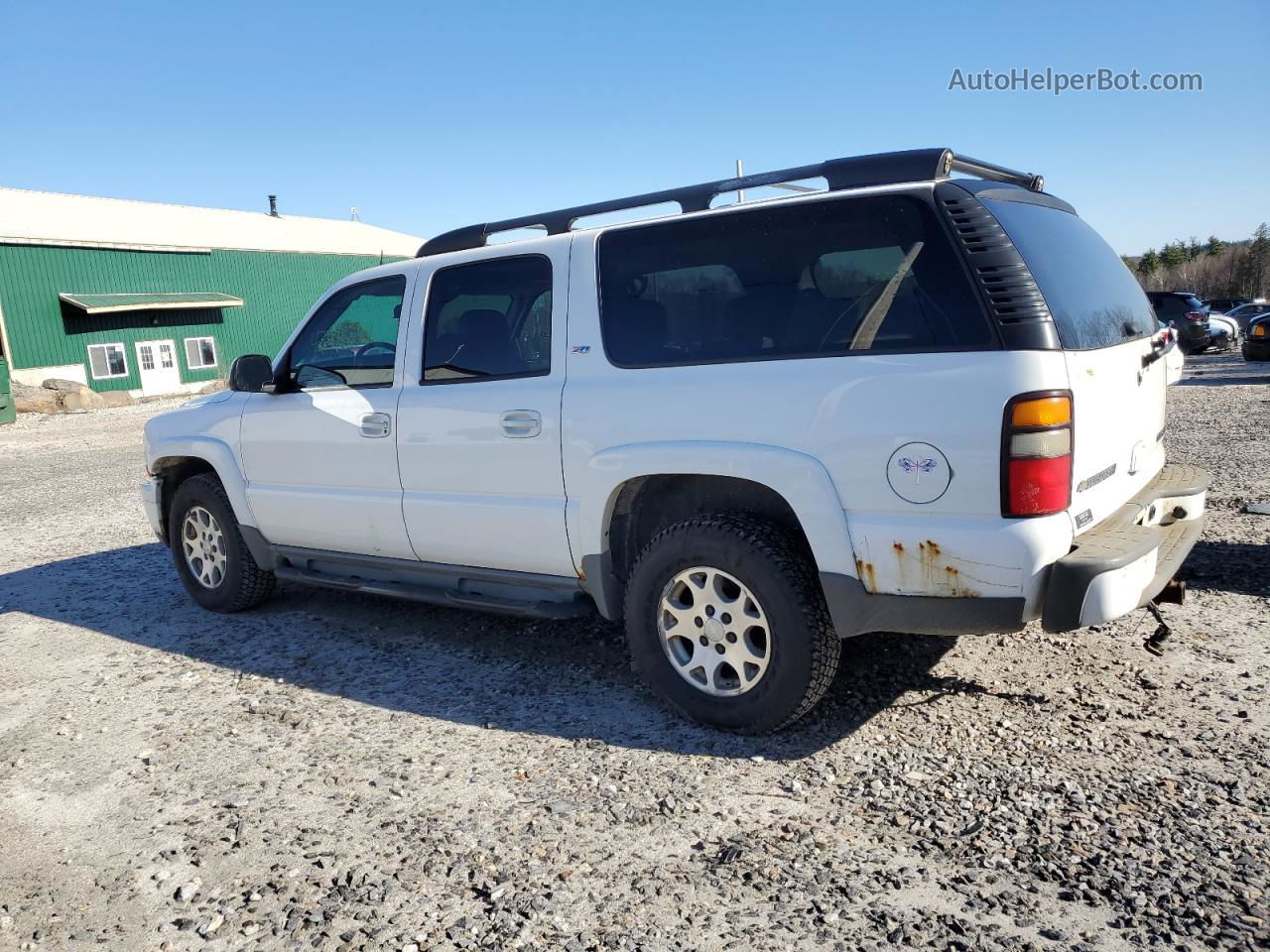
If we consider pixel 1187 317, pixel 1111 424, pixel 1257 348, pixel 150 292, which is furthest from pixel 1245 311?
pixel 150 292

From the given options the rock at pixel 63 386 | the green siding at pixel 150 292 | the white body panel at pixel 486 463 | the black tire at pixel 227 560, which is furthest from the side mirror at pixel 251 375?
the green siding at pixel 150 292

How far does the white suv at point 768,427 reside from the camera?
10.2ft

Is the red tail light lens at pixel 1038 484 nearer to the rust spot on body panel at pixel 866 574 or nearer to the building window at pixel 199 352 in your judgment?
the rust spot on body panel at pixel 866 574

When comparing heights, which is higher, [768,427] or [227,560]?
[768,427]

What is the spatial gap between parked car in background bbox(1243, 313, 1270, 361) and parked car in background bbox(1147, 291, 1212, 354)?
6.61 feet

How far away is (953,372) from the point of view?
3.07m

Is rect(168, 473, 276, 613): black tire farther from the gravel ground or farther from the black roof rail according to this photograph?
the black roof rail

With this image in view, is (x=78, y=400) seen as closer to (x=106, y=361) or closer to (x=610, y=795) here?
(x=106, y=361)

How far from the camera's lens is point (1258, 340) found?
62.4 feet

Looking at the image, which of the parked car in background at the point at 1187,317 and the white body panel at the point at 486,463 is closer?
the white body panel at the point at 486,463

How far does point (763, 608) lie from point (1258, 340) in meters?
19.9

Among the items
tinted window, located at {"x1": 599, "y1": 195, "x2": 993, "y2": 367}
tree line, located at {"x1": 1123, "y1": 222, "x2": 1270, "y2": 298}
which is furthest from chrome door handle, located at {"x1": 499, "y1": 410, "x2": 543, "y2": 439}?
tree line, located at {"x1": 1123, "y1": 222, "x2": 1270, "y2": 298}

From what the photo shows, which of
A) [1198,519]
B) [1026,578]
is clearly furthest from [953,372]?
[1198,519]

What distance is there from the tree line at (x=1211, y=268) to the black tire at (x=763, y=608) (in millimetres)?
57509
